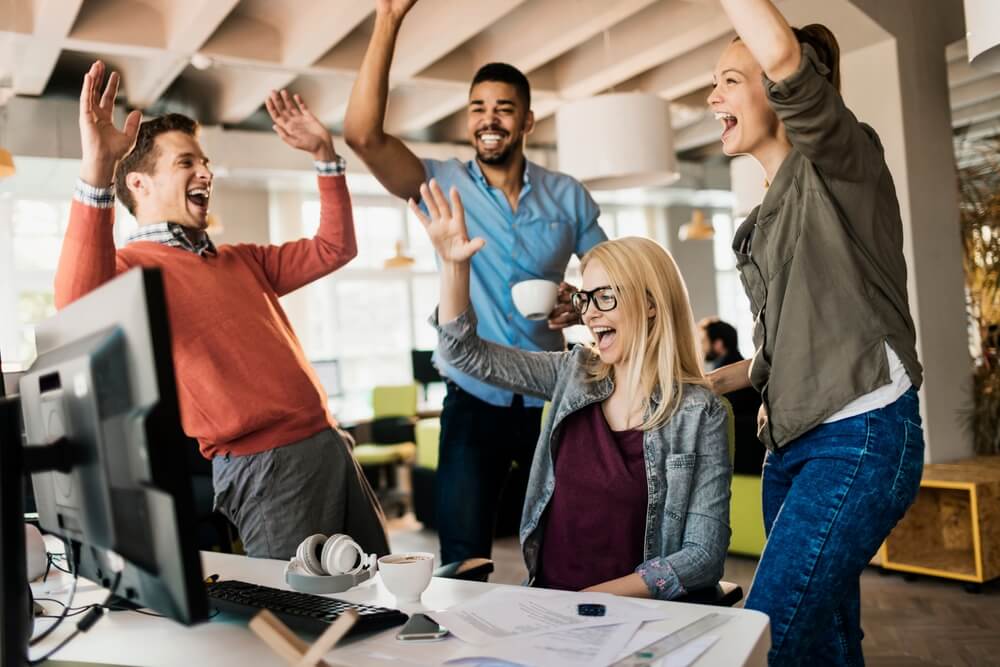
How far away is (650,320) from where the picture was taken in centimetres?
197

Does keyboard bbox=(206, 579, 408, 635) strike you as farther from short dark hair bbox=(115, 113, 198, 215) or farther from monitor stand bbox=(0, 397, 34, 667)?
short dark hair bbox=(115, 113, 198, 215)

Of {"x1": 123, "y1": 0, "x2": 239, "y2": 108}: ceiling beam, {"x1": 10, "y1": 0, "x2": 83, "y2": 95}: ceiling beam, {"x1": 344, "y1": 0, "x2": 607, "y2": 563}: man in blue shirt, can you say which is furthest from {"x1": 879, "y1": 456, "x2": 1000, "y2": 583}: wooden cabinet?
{"x1": 10, "y1": 0, "x2": 83, "y2": 95}: ceiling beam

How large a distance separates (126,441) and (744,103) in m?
1.31

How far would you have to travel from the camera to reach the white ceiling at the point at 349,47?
555cm

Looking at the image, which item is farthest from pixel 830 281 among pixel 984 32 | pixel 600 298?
pixel 984 32

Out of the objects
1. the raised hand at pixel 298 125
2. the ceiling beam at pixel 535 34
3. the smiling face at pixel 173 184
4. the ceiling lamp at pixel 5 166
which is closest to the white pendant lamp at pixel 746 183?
the ceiling beam at pixel 535 34

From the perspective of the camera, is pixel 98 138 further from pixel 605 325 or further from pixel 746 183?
pixel 746 183

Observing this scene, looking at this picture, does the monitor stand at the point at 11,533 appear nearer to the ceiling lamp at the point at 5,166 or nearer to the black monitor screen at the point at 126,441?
the black monitor screen at the point at 126,441

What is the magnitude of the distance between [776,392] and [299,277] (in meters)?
1.31

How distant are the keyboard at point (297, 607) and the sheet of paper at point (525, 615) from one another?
0.08m

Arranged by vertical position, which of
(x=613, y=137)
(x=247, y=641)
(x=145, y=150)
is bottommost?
(x=247, y=641)

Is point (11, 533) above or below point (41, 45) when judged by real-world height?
below

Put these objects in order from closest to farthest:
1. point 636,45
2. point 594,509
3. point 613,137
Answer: point 594,509 → point 613,137 → point 636,45

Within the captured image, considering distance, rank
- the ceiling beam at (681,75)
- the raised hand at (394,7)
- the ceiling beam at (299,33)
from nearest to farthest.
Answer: the raised hand at (394,7) < the ceiling beam at (299,33) < the ceiling beam at (681,75)
